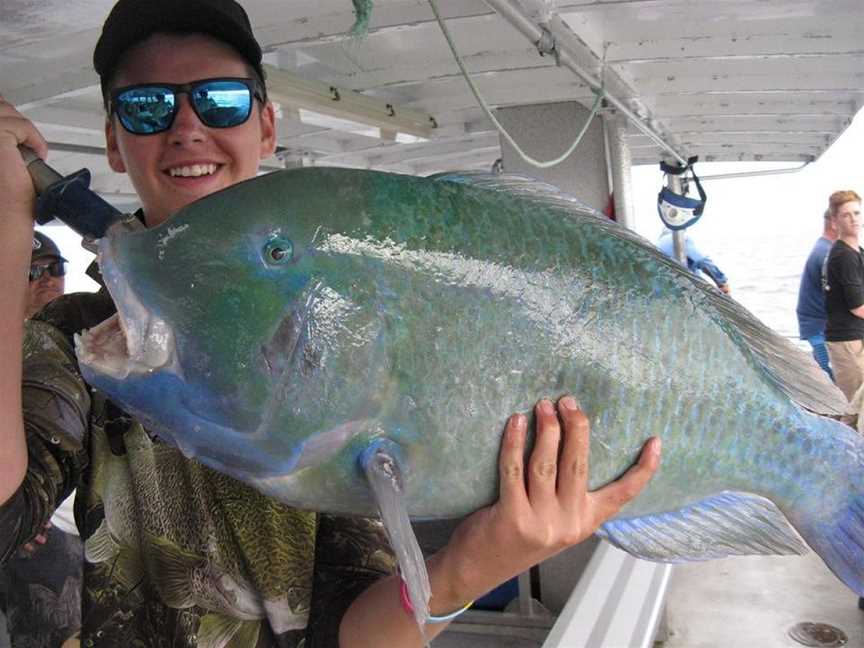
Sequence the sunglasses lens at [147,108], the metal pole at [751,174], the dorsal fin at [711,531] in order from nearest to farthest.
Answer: the dorsal fin at [711,531] → the sunglasses lens at [147,108] → the metal pole at [751,174]

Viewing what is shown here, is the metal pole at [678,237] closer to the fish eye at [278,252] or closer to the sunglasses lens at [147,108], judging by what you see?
the sunglasses lens at [147,108]

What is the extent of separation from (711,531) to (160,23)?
1373 mm

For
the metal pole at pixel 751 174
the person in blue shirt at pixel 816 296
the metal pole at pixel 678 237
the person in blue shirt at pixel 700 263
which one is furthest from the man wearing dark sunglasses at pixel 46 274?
the metal pole at pixel 751 174

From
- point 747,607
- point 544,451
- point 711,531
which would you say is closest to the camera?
point 544,451

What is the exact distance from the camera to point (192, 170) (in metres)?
1.51

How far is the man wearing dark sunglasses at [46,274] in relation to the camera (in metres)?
4.44

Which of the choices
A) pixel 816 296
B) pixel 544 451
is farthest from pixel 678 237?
pixel 544 451

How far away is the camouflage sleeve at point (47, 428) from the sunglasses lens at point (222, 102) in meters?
0.52

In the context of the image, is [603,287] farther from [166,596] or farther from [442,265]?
[166,596]

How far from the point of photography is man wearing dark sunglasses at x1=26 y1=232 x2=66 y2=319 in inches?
175

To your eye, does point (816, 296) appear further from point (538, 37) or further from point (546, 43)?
point (538, 37)

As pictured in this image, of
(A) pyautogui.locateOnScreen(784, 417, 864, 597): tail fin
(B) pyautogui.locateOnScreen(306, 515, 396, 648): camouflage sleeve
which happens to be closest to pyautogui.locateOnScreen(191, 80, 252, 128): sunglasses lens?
(B) pyautogui.locateOnScreen(306, 515, 396, 648): camouflage sleeve

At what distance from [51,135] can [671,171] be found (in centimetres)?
607

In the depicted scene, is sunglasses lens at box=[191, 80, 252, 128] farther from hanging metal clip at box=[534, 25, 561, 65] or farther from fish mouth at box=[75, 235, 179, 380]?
hanging metal clip at box=[534, 25, 561, 65]
